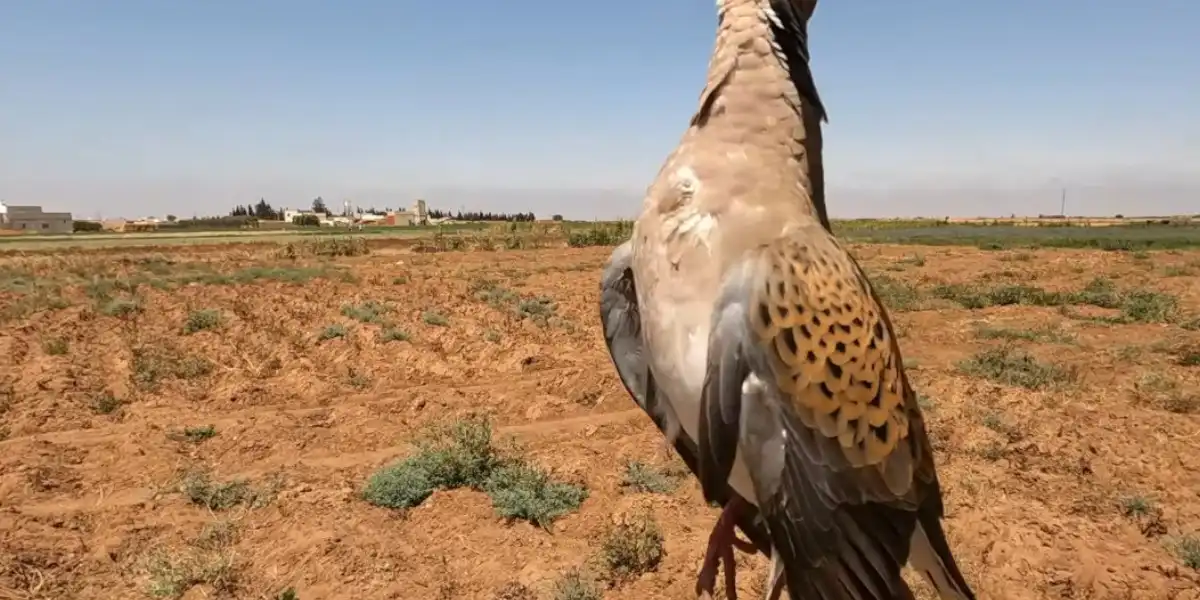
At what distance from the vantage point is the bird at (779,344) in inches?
73.3

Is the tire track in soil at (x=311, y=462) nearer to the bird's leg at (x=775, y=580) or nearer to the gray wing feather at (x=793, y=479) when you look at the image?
the bird's leg at (x=775, y=580)

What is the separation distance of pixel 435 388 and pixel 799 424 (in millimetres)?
9777

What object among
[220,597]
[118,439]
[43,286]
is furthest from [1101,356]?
[43,286]

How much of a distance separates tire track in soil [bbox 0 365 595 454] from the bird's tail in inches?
347

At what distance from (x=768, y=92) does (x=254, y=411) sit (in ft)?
31.2

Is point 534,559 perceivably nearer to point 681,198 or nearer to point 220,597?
point 220,597

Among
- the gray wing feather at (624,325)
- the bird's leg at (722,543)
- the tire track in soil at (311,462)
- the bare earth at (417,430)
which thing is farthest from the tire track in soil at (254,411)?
the bird's leg at (722,543)

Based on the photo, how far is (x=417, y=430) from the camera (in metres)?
8.92

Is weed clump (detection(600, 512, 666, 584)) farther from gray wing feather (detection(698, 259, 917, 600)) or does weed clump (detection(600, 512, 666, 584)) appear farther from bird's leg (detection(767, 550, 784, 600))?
gray wing feather (detection(698, 259, 917, 600))

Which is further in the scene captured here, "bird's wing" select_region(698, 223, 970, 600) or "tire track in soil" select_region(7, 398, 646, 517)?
"tire track in soil" select_region(7, 398, 646, 517)

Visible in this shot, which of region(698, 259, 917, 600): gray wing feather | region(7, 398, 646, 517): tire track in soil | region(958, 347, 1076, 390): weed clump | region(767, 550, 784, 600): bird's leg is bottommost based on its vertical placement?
region(7, 398, 646, 517): tire track in soil

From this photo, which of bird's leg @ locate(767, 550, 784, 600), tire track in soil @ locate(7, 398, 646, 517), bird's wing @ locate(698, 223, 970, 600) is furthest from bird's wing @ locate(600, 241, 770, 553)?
tire track in soil @ locate(7, 398, 646, 517)

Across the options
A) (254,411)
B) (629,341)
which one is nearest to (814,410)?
(629,341)

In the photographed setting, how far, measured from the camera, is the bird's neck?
2182 mm
